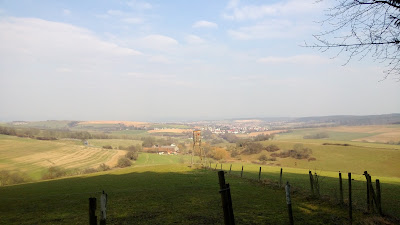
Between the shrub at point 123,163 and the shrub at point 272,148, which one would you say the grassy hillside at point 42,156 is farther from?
the shrub at point 272,148

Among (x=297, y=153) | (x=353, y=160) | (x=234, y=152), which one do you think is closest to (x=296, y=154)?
(x=297, y=153)

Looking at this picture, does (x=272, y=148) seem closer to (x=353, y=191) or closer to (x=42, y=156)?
(x=42, y=156)

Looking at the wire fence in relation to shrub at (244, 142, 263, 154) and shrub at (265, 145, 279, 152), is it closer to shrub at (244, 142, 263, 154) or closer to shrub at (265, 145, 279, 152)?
shrub at (265, 145, 279, 152)

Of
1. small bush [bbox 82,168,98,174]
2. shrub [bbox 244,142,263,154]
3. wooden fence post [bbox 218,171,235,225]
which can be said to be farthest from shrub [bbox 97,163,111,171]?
wooden fence post [bbox 218,171,235,225]

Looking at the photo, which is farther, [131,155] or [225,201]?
[131,155]

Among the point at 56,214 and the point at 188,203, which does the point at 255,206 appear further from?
the point at 56,214

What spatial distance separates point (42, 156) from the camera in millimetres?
75188

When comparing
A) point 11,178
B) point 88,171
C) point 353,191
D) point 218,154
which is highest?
point 353,191

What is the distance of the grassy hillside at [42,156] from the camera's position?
64125 mm

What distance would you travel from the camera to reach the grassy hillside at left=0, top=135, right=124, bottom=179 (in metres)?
64.1

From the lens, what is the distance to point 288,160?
257 ft

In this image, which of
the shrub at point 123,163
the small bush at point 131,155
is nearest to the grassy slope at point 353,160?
the shrub at point 123,163

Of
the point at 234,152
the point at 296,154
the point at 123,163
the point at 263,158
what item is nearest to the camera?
the point at 123,163

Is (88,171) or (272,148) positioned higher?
(272,148)
